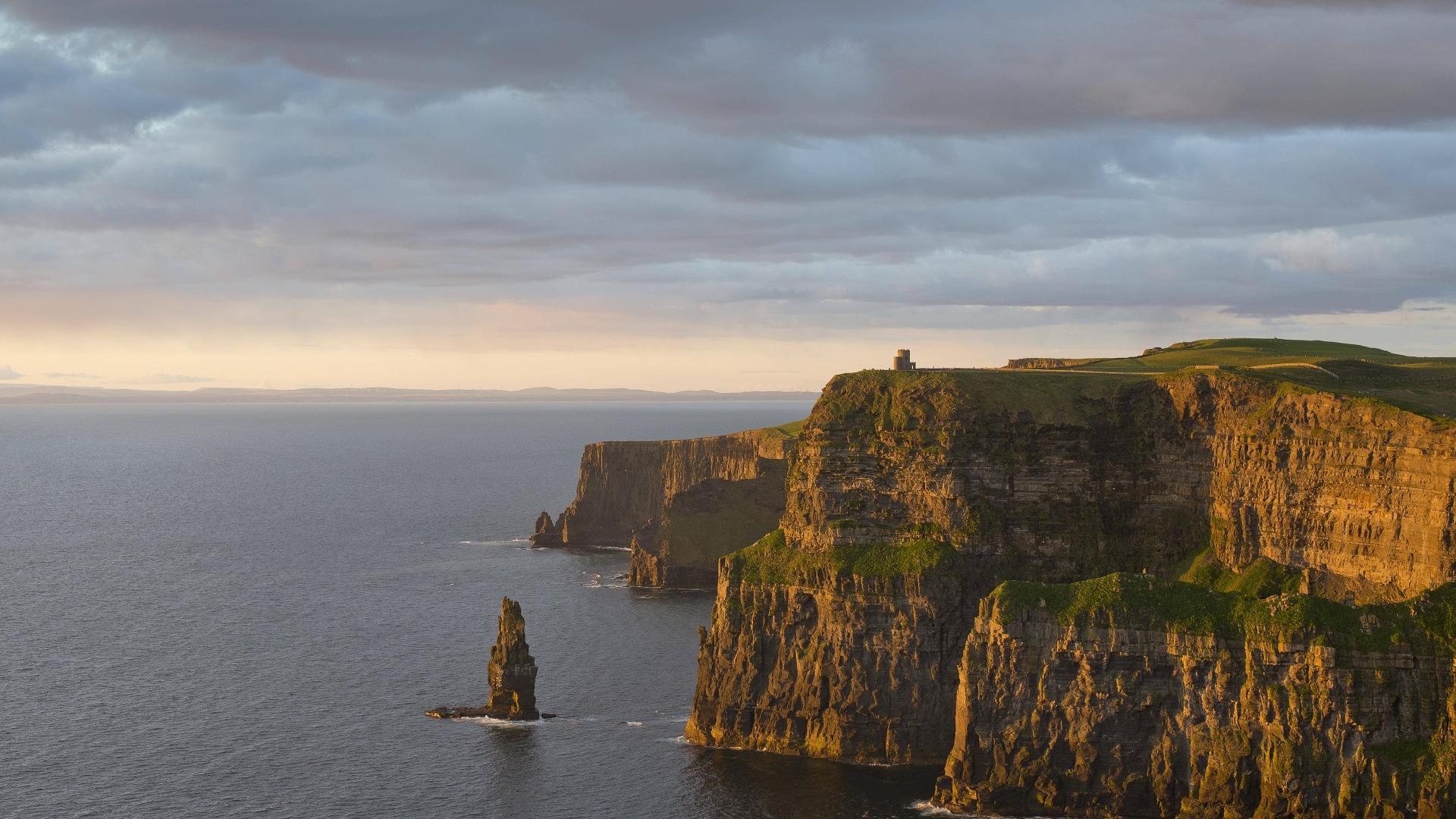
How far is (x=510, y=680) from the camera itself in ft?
355

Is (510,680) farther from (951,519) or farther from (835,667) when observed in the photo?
(951,519)

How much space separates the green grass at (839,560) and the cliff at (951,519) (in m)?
0.14

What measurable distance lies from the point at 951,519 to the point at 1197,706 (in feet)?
80.2

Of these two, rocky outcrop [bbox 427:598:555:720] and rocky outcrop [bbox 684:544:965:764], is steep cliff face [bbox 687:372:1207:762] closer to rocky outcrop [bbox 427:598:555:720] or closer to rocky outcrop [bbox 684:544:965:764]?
rocky outcrop [bbox 684:544:965:764]

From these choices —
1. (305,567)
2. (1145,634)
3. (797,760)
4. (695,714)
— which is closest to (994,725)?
(1145,634)

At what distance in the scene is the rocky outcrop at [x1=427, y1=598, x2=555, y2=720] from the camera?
353 feet

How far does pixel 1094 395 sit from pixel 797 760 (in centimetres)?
3490

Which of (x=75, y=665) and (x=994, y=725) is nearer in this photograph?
(x=994, y=725)

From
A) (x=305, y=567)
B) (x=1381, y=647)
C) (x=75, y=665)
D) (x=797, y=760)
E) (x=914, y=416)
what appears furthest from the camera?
(x=305, y=567)

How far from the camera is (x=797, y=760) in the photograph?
97.8 metres

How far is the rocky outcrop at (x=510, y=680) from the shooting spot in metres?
108

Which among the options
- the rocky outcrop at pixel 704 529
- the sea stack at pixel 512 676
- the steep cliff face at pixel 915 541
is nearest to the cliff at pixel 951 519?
the steep cliff face at pixel 915 541

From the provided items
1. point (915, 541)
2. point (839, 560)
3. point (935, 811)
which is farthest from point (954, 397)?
point (935, 811)

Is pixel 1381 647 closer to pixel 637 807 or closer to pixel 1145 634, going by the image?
pixel 1145 634
